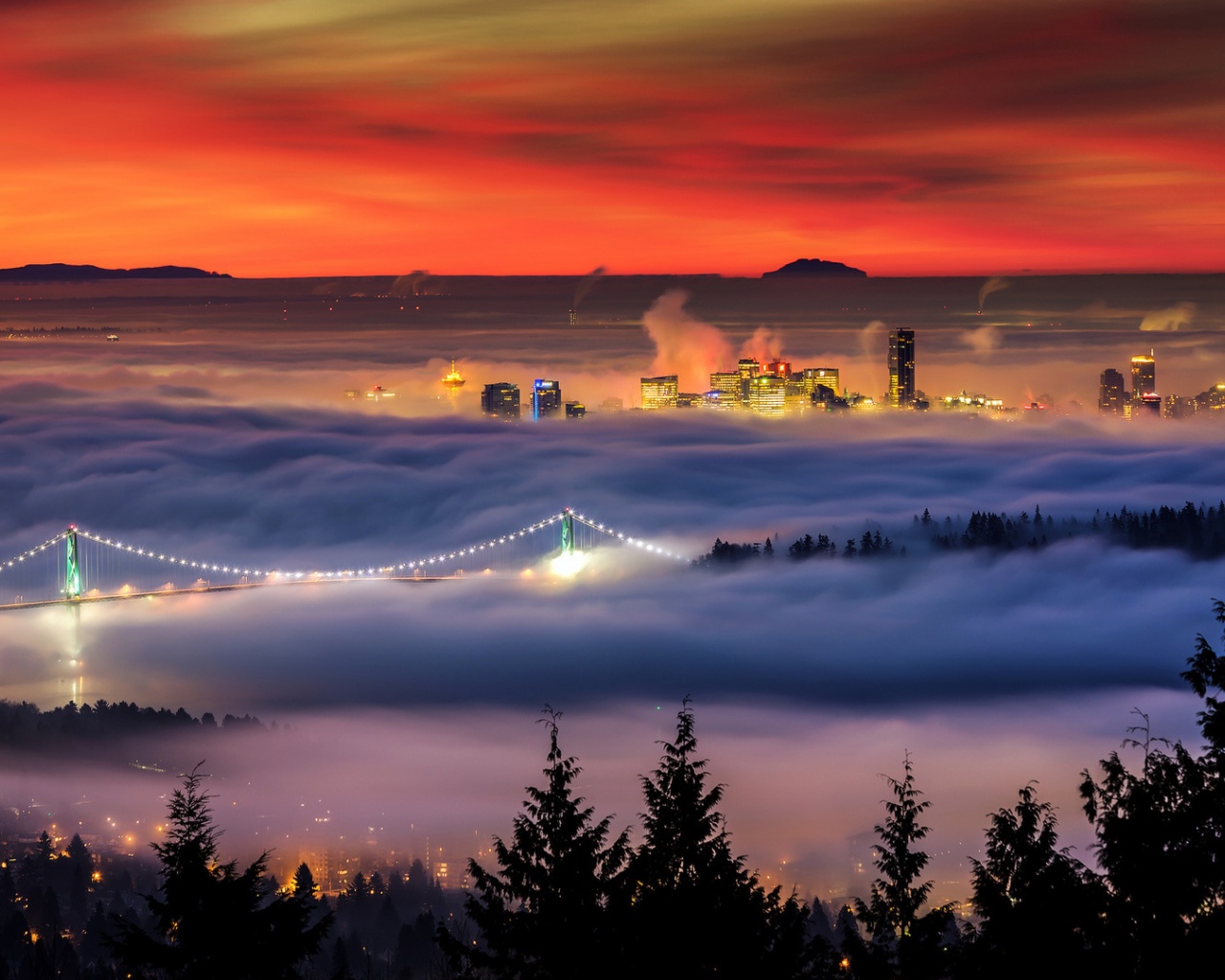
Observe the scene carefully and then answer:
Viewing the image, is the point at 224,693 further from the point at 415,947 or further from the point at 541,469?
the point at 541,469

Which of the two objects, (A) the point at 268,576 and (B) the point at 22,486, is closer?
(A) the point at 268,576

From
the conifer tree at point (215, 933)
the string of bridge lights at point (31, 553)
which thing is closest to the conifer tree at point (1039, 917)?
the conifer tree at point (215, 933)

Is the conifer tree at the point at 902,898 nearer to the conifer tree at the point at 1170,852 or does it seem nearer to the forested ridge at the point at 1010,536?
the conifer tree at the point at 1170,852

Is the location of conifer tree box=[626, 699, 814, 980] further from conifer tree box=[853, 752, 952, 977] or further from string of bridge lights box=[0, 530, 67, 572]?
string of bridge lights box=[0, 530, 67, 572]

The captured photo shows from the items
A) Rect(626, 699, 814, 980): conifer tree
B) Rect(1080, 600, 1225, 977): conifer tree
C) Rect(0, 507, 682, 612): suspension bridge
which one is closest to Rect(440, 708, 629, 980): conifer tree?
Rect(626, 699, 814, 980): conifer tree

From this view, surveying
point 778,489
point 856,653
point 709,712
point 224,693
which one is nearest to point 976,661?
point 856,653

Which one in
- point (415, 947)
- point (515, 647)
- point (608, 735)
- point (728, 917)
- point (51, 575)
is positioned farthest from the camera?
point (51, 575)

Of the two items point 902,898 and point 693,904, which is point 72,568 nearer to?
point 902,898

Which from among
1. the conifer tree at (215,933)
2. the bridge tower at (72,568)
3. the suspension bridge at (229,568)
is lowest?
the suspension bridge at (229,568)

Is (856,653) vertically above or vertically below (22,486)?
below
